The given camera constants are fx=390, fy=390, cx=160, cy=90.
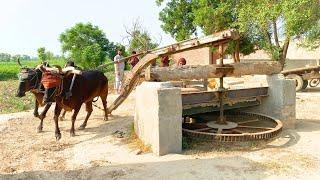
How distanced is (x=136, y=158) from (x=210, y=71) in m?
2.62

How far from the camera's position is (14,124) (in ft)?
35.6

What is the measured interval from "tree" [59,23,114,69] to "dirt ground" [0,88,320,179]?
24.7 meters

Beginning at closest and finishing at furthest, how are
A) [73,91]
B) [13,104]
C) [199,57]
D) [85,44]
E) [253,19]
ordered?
[73,91] → [13,104] → [253,19] → [199,57] → [85,44]

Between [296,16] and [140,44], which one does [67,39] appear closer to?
[140,44]

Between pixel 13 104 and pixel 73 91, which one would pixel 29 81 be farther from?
pixel 13 104

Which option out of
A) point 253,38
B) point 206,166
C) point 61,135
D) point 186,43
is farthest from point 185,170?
point 253,38

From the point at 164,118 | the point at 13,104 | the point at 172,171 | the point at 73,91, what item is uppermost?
the point at 73,91

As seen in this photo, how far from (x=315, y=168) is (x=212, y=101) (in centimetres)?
283

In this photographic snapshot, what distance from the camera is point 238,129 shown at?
29.3 feet

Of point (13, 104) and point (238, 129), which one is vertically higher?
point (13, 104)

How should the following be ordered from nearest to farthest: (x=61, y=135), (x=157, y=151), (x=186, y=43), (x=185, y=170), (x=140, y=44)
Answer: (x=185, y=170)
(x=157, y=151)
(x=186, y=43)
(x=61, y=135)
(x=140, y=44)

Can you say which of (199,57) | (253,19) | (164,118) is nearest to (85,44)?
(199,57)

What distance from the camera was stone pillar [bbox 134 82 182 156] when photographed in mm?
7273

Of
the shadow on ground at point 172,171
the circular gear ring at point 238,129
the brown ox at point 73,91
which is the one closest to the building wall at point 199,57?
the circular gear ring at point 238,129
